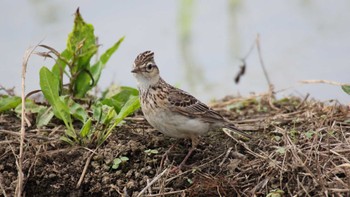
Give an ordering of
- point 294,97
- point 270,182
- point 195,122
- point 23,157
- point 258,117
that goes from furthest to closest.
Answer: point 294,97 → point 258,117 → point 195,122 → point 23,157 → point 270,182

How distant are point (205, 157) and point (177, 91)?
2.78 ft

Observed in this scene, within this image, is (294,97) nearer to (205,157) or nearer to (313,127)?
(313,127)

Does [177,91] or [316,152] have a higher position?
[177,91]

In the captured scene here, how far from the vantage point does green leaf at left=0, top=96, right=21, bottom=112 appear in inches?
303

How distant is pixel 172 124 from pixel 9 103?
1.91 metres

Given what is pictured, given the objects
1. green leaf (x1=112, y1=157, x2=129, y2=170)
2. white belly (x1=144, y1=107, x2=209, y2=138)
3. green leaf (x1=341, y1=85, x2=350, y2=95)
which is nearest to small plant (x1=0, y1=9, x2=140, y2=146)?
white belly (x1=144, y1=107, x2=209, y2=138)

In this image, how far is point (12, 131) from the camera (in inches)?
285

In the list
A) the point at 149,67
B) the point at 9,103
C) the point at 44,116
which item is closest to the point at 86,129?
the point at 44,116

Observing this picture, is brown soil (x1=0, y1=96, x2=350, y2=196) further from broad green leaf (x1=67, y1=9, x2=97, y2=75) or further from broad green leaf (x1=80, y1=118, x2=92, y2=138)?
broad green leaf (x1=67, y1=9, x2=97, y2=75)

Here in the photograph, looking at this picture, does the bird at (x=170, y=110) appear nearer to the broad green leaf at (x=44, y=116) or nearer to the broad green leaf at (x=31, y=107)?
the broad green leaf at (x=44, y=116)

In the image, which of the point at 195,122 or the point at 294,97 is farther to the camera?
the point at 294,97

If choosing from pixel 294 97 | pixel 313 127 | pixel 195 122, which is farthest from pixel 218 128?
pixel 294 97

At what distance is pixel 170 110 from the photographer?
23.2ft

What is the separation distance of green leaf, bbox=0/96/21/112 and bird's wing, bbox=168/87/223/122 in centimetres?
170
